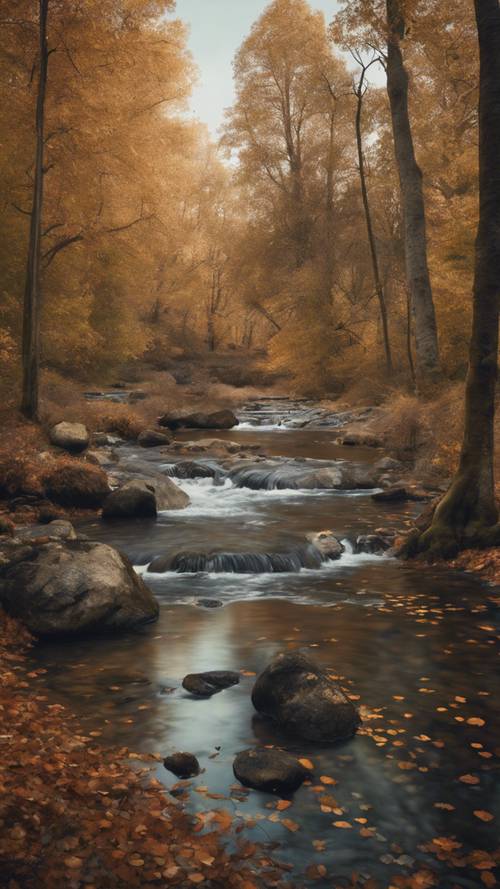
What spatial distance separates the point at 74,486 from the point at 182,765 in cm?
897

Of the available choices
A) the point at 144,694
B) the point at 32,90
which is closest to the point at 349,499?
the point at 144,694

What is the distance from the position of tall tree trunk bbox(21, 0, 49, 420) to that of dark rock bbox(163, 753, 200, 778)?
12.7m

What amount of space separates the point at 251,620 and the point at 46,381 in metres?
16.6

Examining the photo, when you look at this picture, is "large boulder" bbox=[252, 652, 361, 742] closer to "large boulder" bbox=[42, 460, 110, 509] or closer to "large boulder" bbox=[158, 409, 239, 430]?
"large boulder" bbox=[42, 460, 110, 509]

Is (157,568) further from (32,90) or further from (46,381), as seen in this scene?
(46,381)

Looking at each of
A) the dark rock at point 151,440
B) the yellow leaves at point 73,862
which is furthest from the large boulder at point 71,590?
the dark rock at point 151,440

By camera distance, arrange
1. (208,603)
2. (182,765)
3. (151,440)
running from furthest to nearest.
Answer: (151,440) < (208,603) < (182,765)

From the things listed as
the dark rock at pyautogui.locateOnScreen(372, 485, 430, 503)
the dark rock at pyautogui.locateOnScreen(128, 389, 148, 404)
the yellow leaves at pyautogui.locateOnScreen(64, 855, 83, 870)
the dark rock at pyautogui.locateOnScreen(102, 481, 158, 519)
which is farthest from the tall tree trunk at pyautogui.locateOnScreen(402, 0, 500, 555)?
the dark rock at pyautogui.locateOnScreen(128, 389, 148, 404)

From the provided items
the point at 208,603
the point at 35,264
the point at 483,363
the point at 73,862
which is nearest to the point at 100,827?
the point at 73,862

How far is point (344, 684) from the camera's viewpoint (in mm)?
5965

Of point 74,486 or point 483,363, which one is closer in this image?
point 483,363

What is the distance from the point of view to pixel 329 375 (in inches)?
1252

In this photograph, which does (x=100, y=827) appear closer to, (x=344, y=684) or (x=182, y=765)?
(x=182, y=765)

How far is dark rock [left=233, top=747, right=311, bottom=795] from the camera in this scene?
4398mm
